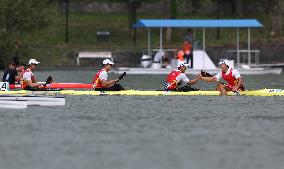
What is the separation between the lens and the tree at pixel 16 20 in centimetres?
7438

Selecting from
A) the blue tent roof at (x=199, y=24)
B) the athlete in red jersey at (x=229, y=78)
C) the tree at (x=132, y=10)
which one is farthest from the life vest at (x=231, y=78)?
the tree at (x=132, y=10)

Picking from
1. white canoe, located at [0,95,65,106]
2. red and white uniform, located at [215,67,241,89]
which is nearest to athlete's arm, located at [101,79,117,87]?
white canoe, located at [0,95,65,106]

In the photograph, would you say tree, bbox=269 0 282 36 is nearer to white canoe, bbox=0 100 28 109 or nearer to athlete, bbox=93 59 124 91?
athlete, bbox=93 59 124 91

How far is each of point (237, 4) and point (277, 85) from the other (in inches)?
1338

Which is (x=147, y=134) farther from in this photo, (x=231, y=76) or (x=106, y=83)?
(x=106, y=83)

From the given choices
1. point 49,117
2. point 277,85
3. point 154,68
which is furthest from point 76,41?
point 49,117

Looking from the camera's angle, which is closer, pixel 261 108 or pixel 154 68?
pixel 261 108

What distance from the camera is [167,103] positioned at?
40969 mm

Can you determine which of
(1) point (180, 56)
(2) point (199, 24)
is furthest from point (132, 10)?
(1) point (180, 56)

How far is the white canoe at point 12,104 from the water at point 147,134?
1.51ft

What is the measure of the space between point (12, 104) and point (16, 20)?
38.5 meters

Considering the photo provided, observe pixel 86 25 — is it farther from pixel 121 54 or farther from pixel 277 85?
pixel 277 85

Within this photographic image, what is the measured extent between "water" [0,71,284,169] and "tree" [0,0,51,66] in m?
31.7

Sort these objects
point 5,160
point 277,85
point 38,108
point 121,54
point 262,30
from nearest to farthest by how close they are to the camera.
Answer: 1. point 5,160
2. point 38,108
3. point 277,85
4. point 121,54
5. point 262,30
